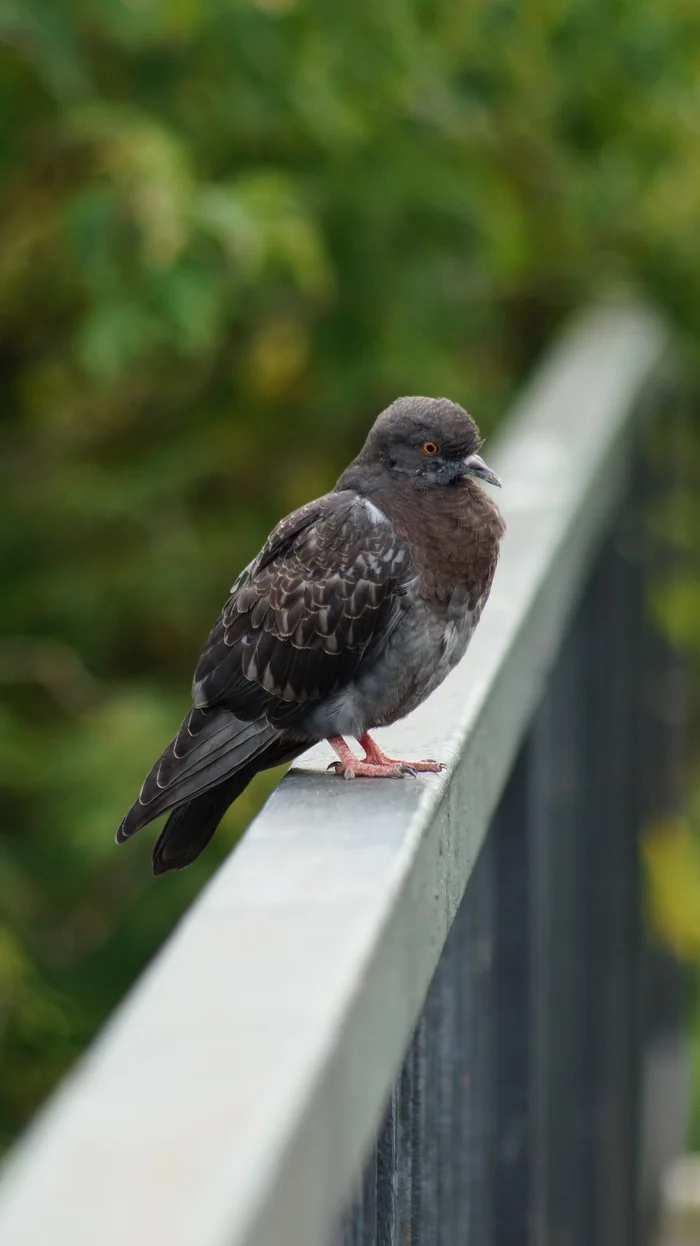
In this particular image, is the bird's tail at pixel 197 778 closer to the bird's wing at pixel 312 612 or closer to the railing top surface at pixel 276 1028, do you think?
A: the bird's wing at pixel 312 612

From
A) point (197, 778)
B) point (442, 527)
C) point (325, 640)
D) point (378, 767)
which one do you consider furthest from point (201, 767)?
point (378, 767)

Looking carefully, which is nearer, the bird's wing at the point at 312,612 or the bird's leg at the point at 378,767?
the bird's leg at the point at 378,767

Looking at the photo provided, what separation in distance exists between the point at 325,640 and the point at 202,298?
4.40 feet

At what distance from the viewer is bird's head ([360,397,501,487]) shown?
288 cm

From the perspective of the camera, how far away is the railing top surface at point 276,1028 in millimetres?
877

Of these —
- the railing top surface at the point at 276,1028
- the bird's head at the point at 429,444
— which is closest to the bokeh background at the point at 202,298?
the bird's head at the point at 429,444

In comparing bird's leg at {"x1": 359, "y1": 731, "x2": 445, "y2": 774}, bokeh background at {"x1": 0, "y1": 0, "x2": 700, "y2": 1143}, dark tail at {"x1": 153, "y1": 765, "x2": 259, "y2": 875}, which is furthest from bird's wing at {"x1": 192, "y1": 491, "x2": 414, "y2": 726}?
bokeh background at {"x1": 0, "y1": 0, "x2": 700, "y2": 1143}

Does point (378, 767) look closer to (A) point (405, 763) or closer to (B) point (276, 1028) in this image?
(A) point (405, 763)

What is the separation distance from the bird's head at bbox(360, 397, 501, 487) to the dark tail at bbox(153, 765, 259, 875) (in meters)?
0.52

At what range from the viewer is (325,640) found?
8.98 ft

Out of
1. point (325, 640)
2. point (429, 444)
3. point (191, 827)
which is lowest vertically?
point (191, 827)

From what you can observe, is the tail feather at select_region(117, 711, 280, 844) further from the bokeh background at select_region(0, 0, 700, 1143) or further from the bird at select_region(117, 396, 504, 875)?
the bokeh background at select_region(0, 0, 700, 1143)

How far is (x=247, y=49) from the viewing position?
13.3ft

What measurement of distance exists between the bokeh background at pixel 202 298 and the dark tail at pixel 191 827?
45.2 inches
